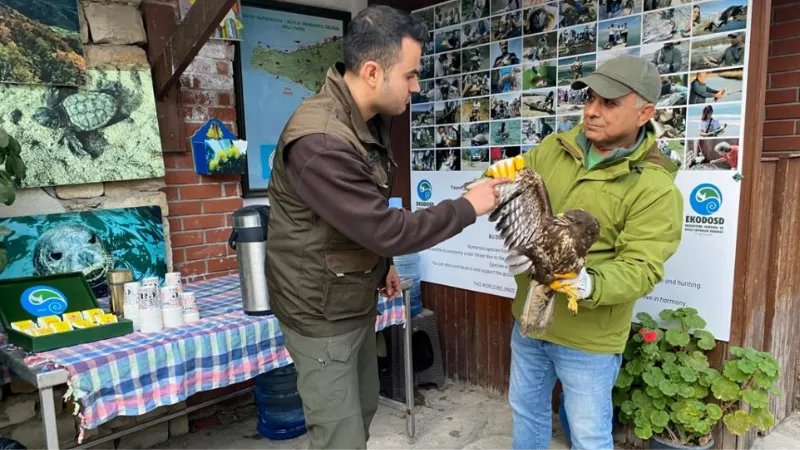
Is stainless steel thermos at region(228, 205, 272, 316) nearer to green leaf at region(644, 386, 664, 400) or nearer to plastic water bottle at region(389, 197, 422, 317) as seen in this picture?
plastic water bottle at region(389, 197, 422, 317)

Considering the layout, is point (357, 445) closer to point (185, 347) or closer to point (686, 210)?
point (185, 347)

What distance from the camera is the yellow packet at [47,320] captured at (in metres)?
2.06

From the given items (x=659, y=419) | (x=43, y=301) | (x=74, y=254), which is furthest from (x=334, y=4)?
(x=659, y=419)

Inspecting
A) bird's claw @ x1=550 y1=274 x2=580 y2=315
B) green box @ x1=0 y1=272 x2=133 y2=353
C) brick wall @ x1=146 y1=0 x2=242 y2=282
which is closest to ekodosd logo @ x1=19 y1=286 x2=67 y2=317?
green box @ x1=0 y1=272 x2=133 y2=353

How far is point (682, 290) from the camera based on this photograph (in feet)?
8.61

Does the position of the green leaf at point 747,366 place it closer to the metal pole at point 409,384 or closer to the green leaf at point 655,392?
the green leaf at point 655,392

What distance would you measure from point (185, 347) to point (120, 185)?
1122mm

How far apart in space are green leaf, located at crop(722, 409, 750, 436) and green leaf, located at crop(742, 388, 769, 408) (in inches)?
2.9

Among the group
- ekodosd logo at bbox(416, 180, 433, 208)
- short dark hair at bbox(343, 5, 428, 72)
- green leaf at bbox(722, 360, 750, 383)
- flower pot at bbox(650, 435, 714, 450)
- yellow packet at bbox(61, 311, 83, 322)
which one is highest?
short dark hair at bbox(343, 5, 428, 72)

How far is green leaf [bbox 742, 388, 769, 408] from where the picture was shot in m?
2.40

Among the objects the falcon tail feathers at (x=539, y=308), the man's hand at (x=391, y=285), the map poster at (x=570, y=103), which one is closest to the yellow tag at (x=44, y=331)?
the man's hand at (x=391, y=285)

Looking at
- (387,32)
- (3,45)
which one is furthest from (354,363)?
(3,45)

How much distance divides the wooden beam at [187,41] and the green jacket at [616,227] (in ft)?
5.26

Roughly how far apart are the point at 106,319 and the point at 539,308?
5.34 feet
